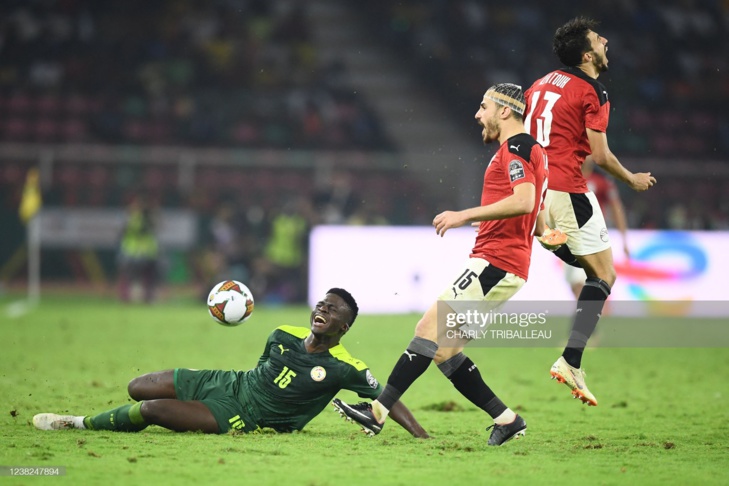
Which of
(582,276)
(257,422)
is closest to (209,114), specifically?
(582,276)

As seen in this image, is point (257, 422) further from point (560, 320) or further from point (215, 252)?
point (215, 252)

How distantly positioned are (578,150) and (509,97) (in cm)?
91

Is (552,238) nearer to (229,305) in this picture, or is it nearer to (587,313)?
(587,313)

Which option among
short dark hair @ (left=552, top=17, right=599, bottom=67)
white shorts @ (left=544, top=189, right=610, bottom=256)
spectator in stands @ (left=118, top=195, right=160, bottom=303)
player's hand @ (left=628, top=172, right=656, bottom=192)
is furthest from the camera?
spectator in stands @ (left=118, top=195, right=160, bottom=303)

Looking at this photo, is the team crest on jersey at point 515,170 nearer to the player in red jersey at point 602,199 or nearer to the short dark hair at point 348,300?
the short dark hair at point 348,300

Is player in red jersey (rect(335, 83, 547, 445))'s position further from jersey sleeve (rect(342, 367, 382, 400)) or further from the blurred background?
the blurred background

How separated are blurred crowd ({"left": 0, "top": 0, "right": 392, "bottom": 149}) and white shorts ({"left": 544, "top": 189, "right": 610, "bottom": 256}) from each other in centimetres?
1694

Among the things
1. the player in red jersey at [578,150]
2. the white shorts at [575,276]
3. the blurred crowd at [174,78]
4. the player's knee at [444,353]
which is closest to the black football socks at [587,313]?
the player in red jersey at [578,150]

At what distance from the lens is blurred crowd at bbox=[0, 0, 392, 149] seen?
23.4 meters

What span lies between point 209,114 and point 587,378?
50.0ft

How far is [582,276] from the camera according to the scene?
1258 cm

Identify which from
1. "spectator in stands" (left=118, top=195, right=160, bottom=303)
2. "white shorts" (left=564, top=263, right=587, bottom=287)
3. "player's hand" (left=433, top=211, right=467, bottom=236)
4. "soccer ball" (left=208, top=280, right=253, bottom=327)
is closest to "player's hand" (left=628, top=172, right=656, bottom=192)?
"player's hand" (left=433, top=211, right=467, bottom=236)

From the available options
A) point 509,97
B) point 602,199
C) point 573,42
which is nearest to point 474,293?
point 509,97

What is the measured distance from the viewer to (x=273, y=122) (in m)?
23.9
